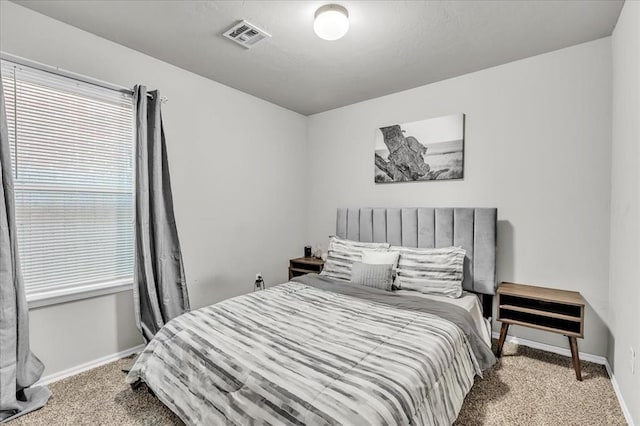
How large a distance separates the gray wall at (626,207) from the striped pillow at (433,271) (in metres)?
0.97

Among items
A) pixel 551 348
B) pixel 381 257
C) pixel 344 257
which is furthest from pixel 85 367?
pixel 551 348

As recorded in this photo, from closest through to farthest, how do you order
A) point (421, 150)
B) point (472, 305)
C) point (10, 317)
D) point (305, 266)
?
point (10, 317) < point (472, 305) < point (421, 150) < point (305, 266)

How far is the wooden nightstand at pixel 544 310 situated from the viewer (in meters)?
2.18

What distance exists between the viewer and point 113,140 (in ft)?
8.16

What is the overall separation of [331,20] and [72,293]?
263 centimetres

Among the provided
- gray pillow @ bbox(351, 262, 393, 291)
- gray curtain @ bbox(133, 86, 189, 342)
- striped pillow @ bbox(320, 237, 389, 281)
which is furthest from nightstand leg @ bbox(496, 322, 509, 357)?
gray curtain @ bbox(133, 86, 189, 342)

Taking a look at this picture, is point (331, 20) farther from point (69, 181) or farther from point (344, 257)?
point (69, 181)

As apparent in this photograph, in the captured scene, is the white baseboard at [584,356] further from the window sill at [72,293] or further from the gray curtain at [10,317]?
the gray curtain at [10,317]

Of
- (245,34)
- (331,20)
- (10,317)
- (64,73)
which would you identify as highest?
(245,34)

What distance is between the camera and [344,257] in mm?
3061

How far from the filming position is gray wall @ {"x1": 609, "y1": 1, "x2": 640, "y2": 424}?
5.46 feet

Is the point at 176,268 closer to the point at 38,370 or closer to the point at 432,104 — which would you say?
the point at 38,370

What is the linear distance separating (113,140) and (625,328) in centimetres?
380

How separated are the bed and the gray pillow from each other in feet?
0.27
